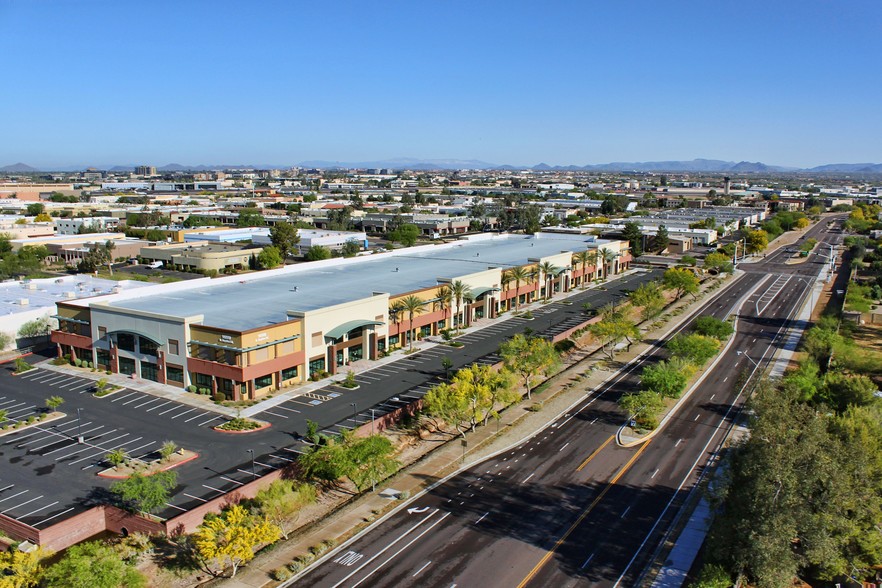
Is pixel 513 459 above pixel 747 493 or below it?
below

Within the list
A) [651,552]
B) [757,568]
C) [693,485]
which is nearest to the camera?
[757,568]

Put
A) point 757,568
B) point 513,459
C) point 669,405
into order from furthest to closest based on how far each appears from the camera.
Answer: point 669,405 → point 513,459 → point 757,568

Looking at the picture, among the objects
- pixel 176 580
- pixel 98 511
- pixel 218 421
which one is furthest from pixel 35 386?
pixel 176 580

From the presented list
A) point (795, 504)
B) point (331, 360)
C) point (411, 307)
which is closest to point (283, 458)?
point (331, 360)

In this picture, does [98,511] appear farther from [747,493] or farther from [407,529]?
[747,493]

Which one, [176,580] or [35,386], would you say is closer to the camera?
[176,580]

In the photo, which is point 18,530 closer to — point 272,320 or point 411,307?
point 272,320

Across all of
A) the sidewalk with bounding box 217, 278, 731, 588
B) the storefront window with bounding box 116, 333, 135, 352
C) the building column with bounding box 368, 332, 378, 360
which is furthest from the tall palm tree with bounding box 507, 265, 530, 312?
the storefront window with bounding box 116, 333, 135, 352

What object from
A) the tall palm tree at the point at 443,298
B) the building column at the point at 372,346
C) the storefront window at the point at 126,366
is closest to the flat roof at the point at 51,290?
the storefront window at the point at 126,366
